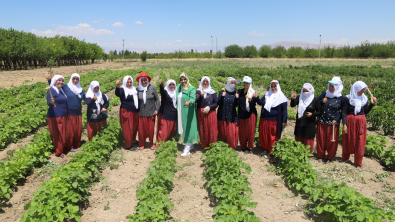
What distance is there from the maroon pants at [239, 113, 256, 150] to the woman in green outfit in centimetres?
112

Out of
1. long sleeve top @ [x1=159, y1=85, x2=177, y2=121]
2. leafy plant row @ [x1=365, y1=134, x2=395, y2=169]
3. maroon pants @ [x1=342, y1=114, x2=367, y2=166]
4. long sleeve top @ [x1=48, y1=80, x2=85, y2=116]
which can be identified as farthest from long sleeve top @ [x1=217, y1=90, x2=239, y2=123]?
long sleeve top @ [x1=48, y1=80, x2=85, y2=116]

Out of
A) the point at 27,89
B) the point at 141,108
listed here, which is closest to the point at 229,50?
the point at 27,89

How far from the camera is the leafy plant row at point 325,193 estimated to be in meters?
3.06

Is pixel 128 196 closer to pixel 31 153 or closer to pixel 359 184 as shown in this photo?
pixel 31 153

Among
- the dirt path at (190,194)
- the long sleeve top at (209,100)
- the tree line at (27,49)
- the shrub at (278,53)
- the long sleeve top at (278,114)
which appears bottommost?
the dirt path at (190,194)

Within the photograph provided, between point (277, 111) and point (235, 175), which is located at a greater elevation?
point (277, 111)

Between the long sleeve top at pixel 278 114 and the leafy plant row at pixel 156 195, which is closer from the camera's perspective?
the leafy plant row at pixel 156 195

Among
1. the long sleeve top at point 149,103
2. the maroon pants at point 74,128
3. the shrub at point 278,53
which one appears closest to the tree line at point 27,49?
the maroon pants at point 74,128

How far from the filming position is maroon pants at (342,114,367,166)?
515 centimetres

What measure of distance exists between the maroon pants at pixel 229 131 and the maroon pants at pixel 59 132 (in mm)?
3632

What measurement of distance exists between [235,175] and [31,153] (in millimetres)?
4140

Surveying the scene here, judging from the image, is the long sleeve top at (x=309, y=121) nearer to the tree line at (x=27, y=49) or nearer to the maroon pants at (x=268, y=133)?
the maroon pants at (x=268, y=133)

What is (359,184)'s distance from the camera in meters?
4.74

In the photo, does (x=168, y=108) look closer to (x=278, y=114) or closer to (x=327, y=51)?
(x=278, y=114)
